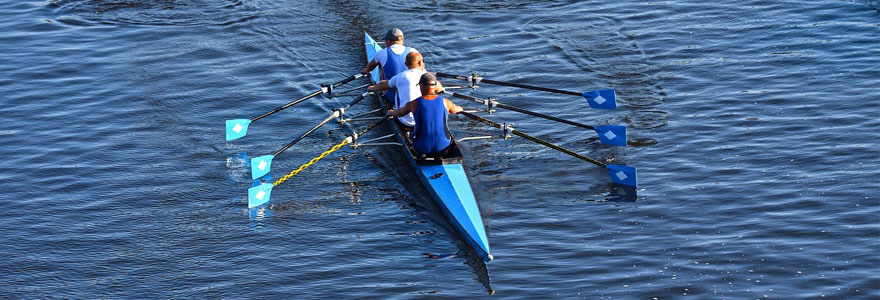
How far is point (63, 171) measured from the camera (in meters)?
17.0

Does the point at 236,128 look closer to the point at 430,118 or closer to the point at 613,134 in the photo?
the point at 430,118

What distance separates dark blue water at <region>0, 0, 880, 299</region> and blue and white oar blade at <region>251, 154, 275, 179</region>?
455 millimetres

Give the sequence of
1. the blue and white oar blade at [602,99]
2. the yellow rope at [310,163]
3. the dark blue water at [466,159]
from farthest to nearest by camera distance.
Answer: the blue and white oar blade at [602,99] → the yellow rope at [310,163] → the dark blue water at [466,159]

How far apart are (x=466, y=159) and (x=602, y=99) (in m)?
Result: 2.94

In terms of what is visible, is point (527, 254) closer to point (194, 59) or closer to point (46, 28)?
point (194, 59)

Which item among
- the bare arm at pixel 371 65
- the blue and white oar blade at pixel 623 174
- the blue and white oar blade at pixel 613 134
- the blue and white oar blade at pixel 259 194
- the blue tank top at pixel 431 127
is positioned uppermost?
the bare arm at pixel 371 65

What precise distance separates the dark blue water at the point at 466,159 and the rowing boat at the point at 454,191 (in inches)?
12.5

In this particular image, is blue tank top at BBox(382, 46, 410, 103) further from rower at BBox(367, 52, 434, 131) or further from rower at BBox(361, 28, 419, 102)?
rower at BBox(367, 52, 434, 131)

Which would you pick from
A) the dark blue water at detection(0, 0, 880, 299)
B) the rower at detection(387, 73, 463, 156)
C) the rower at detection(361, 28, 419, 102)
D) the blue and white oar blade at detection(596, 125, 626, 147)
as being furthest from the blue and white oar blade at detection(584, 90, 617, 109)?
the rower at detection(361, 28, 419, 102)

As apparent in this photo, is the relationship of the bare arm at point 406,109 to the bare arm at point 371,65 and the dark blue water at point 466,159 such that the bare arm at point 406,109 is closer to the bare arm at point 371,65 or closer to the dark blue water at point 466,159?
the dark blue water at point 466,159

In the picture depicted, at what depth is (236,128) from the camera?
56.9ft

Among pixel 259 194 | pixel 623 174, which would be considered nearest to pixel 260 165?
pixel 259 194

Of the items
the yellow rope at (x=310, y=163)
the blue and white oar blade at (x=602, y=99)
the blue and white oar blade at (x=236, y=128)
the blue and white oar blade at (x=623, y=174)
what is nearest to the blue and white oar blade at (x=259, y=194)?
the yellow rope at (x=310, y=163)

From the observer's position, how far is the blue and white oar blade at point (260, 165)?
52.2 feet
